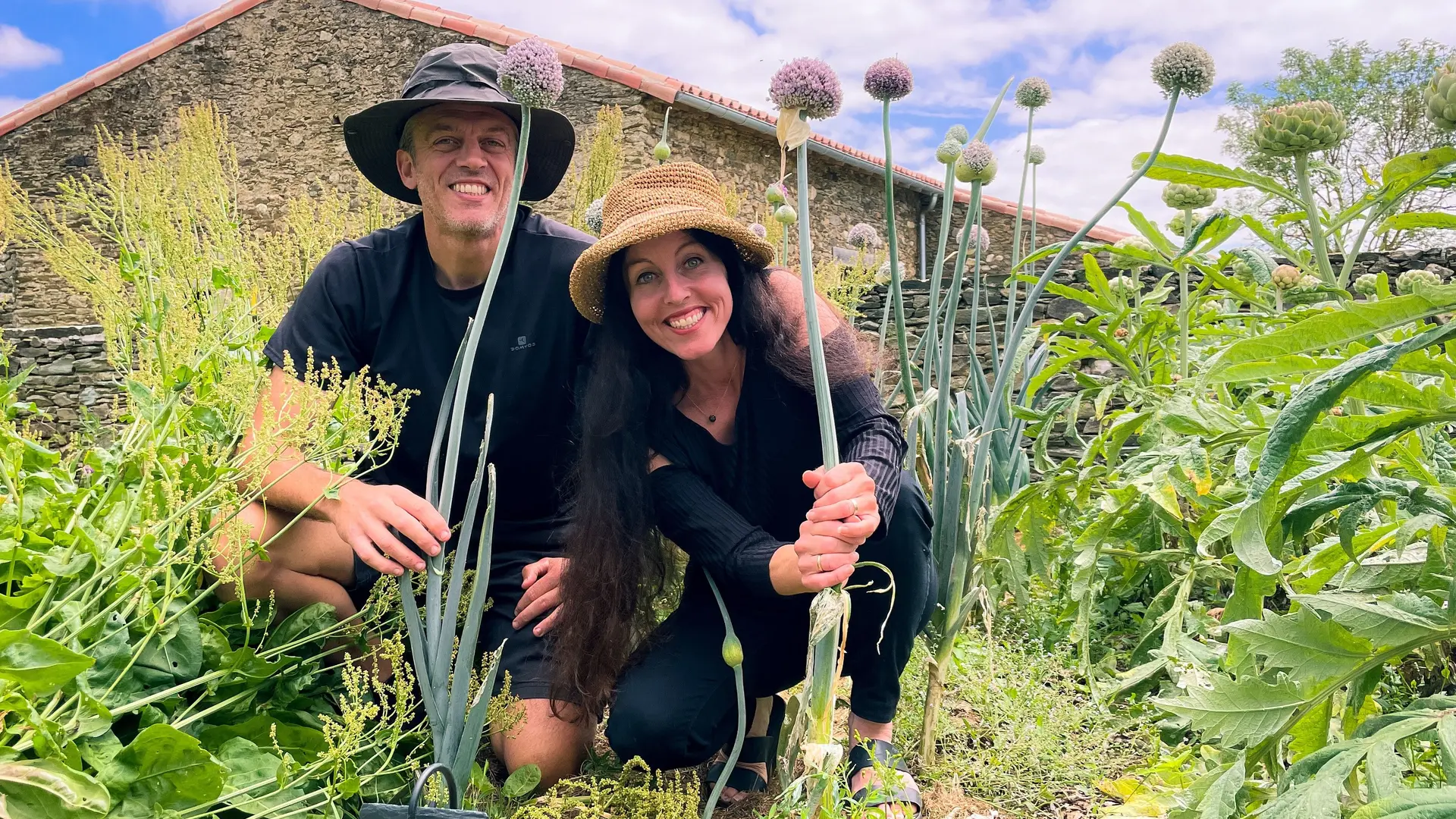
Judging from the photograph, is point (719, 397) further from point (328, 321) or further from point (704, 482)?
point (328, 321)

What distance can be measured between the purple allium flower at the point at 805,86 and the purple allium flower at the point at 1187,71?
3.22ft

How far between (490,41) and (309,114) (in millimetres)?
2176

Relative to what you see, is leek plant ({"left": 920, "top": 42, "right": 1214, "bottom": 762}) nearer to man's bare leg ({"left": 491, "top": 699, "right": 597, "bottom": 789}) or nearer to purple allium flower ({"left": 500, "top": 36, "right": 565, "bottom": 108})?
man's bare leg ({"left": 491, "top": 699, "right": 597, "bottom": 789})

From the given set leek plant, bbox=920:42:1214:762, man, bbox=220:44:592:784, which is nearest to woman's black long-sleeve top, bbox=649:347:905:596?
leek plant, bbox=920:42:1214:762

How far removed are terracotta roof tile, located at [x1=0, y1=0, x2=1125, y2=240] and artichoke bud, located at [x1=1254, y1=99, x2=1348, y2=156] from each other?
22.2 feet

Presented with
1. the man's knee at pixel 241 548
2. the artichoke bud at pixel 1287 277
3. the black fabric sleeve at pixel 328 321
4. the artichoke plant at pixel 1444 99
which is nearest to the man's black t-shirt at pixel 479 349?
the black fabric sleeve at pixel 328 321

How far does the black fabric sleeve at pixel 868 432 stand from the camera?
5.65 feet

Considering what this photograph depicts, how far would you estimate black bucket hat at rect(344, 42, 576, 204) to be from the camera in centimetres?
197

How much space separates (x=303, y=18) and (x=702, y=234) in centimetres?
969

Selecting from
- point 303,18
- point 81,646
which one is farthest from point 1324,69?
point 81,646

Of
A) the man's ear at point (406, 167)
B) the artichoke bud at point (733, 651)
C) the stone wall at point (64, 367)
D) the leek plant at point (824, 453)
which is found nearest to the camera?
the leek plant at point (824, 453)

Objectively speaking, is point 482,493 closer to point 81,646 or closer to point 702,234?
point 702,234

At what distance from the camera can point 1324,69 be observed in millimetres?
17781

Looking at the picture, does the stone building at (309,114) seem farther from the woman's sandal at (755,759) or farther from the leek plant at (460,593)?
the leek plant at (460,593)
